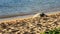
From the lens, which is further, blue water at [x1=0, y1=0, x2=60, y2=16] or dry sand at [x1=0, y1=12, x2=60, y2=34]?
blue water at [x1=0, y1=0, x2=60, y2=16]

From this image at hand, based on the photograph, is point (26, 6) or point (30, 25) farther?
point (26, 6)

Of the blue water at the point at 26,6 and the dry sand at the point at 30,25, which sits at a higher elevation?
the blue water at the point at 26,6

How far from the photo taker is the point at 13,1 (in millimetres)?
8992

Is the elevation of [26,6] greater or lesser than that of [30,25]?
greater

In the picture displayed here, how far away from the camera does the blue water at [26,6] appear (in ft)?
25.8

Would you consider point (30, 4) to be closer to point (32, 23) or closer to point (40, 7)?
point (40, 7)

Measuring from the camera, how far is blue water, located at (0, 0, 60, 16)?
7.87m

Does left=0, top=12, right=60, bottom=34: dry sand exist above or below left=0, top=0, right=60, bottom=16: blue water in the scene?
below

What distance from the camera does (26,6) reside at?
8.43 metres

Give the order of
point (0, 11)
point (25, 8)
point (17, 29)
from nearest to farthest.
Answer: point (17, 29)
point (0, 11)
point (25, 8)

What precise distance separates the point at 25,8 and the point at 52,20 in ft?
7.10

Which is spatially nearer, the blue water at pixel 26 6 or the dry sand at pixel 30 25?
the dry sand at pixel 30 25

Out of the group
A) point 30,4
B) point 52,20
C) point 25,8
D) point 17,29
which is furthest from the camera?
point 30,4

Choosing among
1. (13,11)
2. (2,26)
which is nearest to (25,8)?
(13,11)
